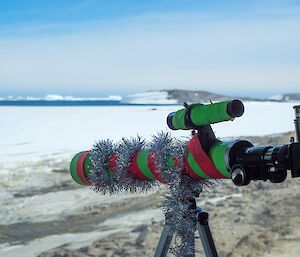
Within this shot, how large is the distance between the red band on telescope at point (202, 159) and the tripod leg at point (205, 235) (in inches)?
8.1

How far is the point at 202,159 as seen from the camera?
1.65 m

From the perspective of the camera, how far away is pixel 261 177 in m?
1.49

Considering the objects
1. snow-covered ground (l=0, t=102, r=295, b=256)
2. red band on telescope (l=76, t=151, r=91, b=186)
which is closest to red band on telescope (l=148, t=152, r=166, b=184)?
snow-covered ground (l=0, t=102, r=295, b=256)

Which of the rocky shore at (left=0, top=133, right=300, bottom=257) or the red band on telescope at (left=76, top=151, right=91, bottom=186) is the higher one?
the red band on telescope at (left=76, top=151, right=91, bottom=186)

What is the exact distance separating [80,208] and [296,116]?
17.3ft

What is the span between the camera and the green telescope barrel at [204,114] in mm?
1532

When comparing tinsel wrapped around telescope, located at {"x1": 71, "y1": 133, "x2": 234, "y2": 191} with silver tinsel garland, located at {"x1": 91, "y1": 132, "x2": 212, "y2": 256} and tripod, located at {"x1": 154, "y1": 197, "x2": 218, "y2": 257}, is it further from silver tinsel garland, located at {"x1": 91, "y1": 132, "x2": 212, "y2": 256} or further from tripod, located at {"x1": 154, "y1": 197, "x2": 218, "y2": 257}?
tripod, located at {"x1": 154, "y1": 197, "x2": 218, "y2": 257}

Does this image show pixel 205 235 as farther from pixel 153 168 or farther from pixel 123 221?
pixel 123 221

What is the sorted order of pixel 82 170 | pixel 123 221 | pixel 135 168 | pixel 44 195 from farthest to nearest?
pixel 44 195 → pixel 123 221 → pixel 82 170 → pixel 135 168

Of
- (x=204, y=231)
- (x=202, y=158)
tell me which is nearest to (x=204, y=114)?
(x=202, y=158)

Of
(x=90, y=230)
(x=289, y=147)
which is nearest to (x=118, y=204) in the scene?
(x=90, y=230)

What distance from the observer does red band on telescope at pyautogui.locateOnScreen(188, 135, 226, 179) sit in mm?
1626

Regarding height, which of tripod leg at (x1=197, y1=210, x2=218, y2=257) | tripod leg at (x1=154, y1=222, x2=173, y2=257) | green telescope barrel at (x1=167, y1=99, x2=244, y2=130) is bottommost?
tripod leg at (x1=154, y1=222, x2=173, y2=257)

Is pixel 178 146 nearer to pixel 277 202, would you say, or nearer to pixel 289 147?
pixel 289 147
